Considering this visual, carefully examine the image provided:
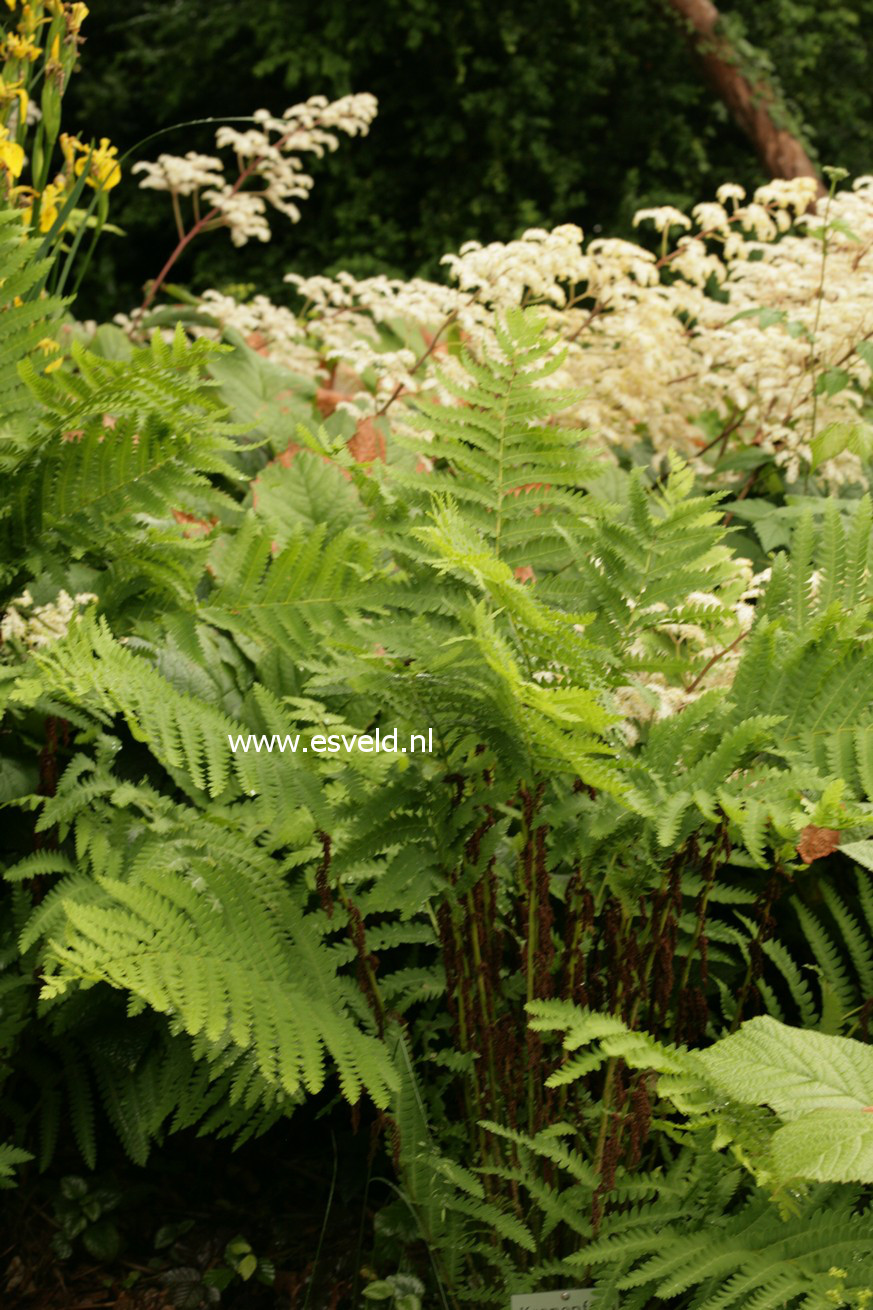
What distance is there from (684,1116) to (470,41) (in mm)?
5759

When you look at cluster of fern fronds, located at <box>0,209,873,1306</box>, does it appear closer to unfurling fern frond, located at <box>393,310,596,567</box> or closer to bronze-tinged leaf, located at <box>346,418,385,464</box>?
unfurling fern frond, located at <box>393,310,596,567</box>

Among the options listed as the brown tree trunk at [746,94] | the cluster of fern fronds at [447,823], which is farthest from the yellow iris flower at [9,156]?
the brown tree trunk at [746,94]

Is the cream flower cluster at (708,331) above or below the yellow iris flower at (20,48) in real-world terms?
below

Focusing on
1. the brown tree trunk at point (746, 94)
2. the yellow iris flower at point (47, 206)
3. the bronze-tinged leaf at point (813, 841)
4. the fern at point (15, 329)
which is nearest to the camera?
the bronze-tinged leaf at point (813, 841)

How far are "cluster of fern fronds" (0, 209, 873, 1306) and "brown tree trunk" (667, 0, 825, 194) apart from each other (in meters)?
4.66

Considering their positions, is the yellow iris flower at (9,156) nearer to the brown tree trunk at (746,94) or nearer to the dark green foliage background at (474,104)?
the dark green foliage background at (474,104)

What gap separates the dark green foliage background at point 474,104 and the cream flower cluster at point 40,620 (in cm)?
476

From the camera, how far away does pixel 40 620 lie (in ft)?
3.69

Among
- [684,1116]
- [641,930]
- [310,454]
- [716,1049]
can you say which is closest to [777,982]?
[684,1116]

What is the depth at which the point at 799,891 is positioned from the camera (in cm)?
117

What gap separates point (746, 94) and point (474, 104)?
1.23 metres

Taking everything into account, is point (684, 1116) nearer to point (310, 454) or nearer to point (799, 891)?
point (799, 891)

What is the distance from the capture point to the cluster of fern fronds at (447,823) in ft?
2.79

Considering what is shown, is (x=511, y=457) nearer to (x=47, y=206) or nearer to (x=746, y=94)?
(x=47, y=206)
